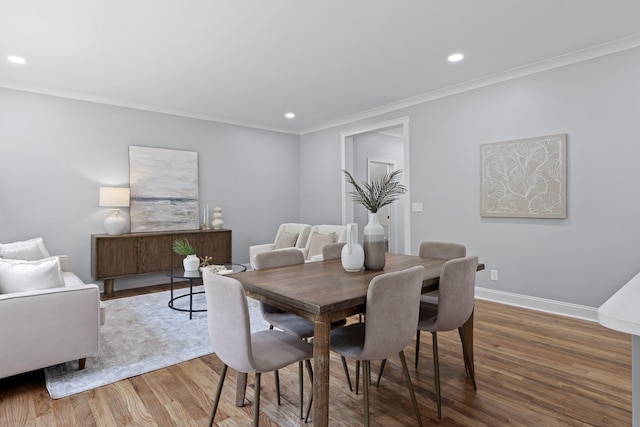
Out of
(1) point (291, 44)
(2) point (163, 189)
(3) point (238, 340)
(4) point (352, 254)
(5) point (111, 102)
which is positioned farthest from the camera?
(2) point (163, 189)

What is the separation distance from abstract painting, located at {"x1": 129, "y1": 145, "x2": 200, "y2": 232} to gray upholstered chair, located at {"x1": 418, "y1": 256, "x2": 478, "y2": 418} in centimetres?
422

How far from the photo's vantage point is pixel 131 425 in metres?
1.90

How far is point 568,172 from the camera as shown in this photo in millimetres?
3539

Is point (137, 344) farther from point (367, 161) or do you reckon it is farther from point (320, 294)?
point (367, 161)

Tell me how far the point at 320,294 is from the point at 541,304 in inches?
126

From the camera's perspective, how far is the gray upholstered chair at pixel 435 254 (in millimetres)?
2526

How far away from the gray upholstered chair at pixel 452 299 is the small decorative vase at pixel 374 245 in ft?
1.36

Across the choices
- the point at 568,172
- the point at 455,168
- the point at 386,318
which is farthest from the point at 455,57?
the point at 386,318

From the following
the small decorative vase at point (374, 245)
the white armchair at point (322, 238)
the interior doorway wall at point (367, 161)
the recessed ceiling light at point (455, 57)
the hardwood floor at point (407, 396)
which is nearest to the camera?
the hardwood floor at point (407, 396)

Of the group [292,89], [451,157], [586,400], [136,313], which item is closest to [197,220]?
[136,313]

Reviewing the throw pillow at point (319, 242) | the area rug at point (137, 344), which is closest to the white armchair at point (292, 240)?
the throw pillow at point (319, 242)

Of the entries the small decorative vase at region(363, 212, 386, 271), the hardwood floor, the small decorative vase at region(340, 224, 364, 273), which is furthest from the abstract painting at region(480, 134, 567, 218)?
the small decorative vase at region(340, 224, 364, 273)

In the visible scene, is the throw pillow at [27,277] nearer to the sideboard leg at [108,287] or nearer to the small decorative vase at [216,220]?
the sideboard leg at [108,287]

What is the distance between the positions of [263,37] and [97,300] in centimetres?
242
